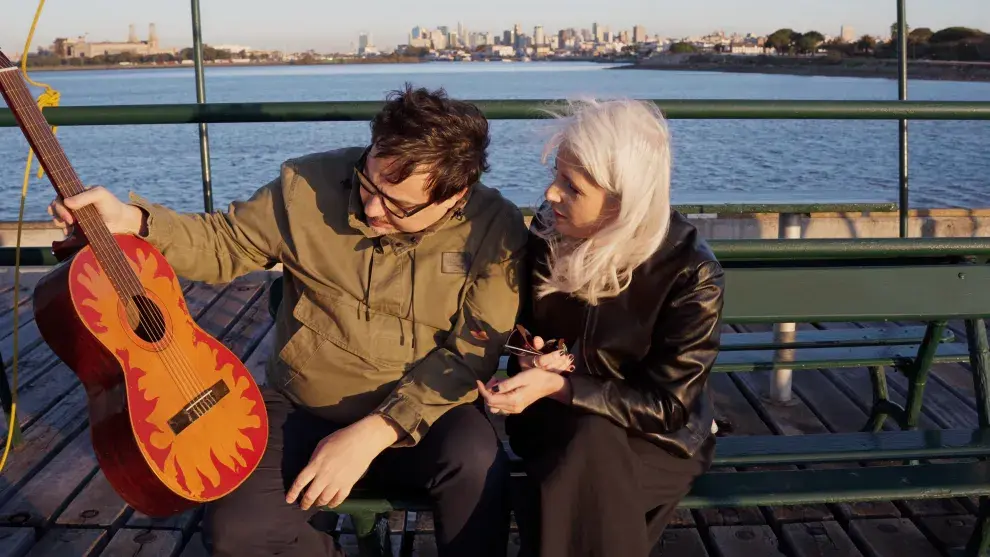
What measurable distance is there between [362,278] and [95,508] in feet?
4.05

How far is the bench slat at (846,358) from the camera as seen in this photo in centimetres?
326

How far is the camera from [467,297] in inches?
93.0

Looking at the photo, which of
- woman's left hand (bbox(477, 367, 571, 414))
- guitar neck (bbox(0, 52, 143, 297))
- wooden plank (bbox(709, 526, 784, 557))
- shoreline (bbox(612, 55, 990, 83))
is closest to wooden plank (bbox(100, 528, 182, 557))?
guitar neck (bbox(0, 52, 143, 297))

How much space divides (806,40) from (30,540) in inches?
1794

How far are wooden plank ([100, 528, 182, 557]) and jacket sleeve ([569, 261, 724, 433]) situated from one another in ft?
4.35

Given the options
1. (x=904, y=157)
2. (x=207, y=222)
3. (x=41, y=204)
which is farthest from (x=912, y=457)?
(x=41, y=204)

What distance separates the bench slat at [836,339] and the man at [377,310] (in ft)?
4.20

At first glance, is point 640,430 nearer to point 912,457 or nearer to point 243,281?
point 912,457

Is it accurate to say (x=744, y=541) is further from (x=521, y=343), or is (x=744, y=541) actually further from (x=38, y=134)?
(x=38, y=134)

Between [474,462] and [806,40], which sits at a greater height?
[806,40]

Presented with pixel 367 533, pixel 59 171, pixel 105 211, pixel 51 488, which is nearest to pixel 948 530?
pixel 367 533

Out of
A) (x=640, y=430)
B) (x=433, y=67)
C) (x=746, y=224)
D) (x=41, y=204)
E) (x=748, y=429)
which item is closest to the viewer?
(x=640, y=430)

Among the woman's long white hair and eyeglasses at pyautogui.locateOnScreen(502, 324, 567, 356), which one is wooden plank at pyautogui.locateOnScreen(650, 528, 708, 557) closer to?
eyeglasses at pyautogui.locateOnScreen(502, 324, 567, 356)

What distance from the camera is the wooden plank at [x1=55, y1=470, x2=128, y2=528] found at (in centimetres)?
287
